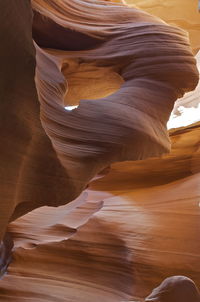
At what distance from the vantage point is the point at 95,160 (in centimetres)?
291

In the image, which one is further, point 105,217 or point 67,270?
point 105,217

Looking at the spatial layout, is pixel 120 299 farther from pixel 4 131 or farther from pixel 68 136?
pixel 4 131

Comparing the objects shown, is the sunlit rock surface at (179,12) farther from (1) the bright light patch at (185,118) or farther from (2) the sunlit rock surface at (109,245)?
(2) the sunlit rock surface at (109,245)

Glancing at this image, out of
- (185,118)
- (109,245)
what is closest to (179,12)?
(185,118)

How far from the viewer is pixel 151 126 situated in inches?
126

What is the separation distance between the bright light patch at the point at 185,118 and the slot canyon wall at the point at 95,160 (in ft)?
1.63

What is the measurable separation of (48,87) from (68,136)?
1.20ft

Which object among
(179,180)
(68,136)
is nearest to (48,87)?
(68,136)

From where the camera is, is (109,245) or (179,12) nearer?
(109,245)

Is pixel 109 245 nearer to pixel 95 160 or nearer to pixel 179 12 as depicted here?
pixel 95 160

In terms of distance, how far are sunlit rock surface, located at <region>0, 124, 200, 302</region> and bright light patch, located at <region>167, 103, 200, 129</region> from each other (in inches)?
34.4

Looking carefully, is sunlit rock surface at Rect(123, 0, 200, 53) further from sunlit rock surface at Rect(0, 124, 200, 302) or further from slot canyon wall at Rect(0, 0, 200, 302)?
sunlit rock surface at Rect(0, 124, 200, 302)

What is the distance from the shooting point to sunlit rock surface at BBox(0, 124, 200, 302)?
11.8ft

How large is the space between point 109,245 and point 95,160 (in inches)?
53.4
